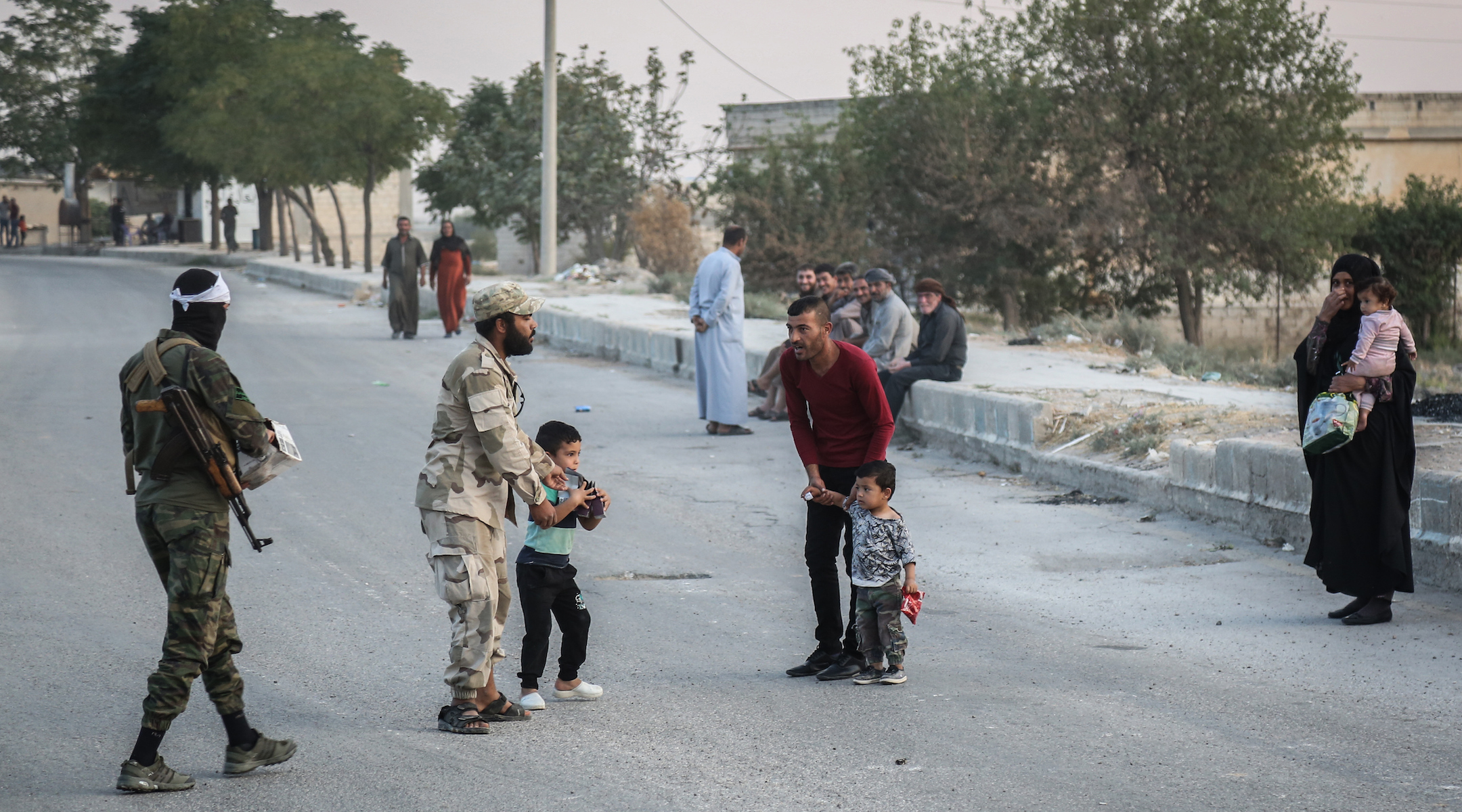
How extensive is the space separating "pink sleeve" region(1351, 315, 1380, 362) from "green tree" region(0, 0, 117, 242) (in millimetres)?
60656

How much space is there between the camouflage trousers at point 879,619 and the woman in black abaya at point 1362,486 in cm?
234

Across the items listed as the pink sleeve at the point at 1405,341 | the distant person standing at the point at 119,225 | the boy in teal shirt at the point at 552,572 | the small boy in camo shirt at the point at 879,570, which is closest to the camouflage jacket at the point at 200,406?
the boy in teal shirt at the point at 552,572

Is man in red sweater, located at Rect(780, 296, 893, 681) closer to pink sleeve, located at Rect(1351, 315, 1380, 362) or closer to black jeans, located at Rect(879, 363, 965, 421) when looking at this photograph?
pink sleeve, located at Rect(1351, 315, 1380, 362)

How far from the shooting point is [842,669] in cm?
568

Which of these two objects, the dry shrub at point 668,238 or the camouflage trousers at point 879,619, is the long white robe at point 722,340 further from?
the dry shrub at point 668,238

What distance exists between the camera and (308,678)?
5566 mm

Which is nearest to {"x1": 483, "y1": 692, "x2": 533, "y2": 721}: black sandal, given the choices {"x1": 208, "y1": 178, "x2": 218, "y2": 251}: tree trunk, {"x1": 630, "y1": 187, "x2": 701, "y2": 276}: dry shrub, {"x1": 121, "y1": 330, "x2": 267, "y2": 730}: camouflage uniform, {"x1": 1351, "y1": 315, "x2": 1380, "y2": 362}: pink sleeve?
{"x1": 121, "y1": 330, "x2": 267, "y2": 730}: camouflage uniform

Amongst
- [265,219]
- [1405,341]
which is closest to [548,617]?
[1405,341]

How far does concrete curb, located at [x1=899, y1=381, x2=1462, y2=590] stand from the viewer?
7.11 meters

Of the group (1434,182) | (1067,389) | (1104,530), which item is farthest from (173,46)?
(1104,530)

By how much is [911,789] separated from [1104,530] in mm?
4744

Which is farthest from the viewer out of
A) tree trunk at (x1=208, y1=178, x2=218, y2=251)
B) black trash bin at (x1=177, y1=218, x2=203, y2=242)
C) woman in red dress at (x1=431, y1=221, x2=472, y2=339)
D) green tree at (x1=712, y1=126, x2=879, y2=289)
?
black trash bin at (x1=177, y1=218, x2=203, y2=242)

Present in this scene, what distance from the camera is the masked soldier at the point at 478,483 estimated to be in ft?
15.5

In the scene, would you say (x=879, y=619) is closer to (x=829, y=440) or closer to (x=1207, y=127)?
(x=829, y=440)
